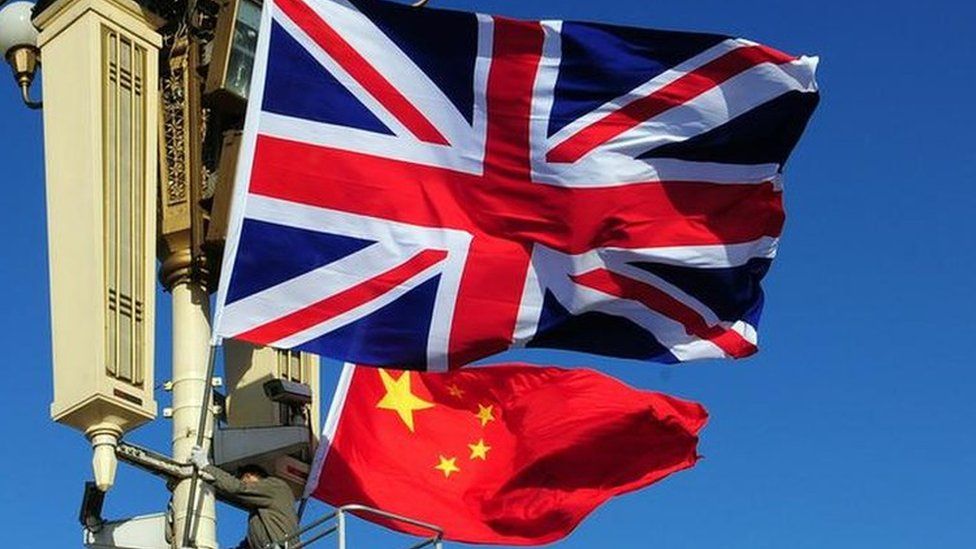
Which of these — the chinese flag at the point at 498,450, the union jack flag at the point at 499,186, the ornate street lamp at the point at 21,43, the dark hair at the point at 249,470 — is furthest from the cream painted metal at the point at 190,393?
the ornate street lamp at the point at 21,43

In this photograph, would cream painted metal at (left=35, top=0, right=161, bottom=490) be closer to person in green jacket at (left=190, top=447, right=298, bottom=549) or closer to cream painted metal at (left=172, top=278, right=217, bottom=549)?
cream painted metal at (left=172, top=278, right=217, bottom=549)

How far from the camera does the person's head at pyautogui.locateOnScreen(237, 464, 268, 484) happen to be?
17.8 meters

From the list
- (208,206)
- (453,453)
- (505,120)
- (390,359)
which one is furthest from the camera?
(453,453)

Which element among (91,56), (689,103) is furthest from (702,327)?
(91,56)

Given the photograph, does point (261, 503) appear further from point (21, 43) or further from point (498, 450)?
point (21, 43)

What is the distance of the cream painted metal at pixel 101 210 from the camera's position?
16.7 m

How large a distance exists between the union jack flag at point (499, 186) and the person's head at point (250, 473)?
2385 mm

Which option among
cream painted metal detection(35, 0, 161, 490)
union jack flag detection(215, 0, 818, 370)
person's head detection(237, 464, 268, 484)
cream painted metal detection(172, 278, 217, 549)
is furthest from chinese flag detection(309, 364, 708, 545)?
cream painted metal detection(35, 0, 161, 490)

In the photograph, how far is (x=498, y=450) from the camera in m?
20.0

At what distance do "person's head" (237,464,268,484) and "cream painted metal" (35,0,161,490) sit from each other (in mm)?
1305

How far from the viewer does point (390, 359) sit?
53.1ft

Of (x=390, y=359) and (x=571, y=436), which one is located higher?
(x=571, y=436)

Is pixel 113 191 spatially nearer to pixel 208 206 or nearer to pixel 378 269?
pixel 208 206

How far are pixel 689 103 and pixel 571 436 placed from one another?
358 centimetres
